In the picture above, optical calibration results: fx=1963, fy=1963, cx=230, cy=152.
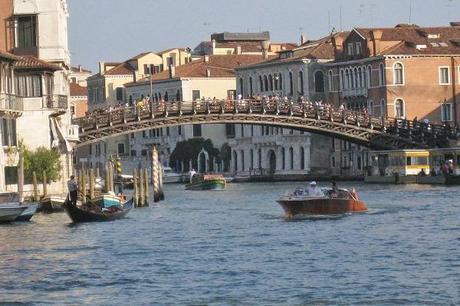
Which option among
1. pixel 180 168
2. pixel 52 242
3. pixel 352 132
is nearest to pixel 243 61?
pixel 180 168

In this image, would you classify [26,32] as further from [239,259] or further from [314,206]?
[239,259]

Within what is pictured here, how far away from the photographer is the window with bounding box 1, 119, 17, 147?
57575mm

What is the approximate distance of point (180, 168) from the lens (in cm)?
12006

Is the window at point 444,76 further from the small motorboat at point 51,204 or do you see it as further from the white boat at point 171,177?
the small motorboat at point 51,204

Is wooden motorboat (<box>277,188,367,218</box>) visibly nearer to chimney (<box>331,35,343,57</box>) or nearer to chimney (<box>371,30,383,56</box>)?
chimney (<box>371,30,383,56</box>)

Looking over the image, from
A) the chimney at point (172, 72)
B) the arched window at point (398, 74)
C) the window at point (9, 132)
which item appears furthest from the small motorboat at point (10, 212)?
the chimney at point (172, 72)

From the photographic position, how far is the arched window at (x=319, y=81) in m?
105

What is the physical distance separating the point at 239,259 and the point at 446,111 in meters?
60.6

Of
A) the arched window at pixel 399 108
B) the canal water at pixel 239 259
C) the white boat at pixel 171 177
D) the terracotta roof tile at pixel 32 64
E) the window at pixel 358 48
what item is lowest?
the canal water at pixel 239 259

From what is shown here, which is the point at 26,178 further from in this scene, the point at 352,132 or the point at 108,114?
the point at 352,132

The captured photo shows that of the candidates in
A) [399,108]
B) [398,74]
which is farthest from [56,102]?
[399,108]

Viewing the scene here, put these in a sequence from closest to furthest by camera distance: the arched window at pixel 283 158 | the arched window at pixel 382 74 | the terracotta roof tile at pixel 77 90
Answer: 1. the arched window at pixel 382 74
2. the arched window at pixel 283 158
3. the terracotta roof tile at pixel 77 90

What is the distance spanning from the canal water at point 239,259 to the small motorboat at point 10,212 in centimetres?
63

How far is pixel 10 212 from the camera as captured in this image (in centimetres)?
4741
